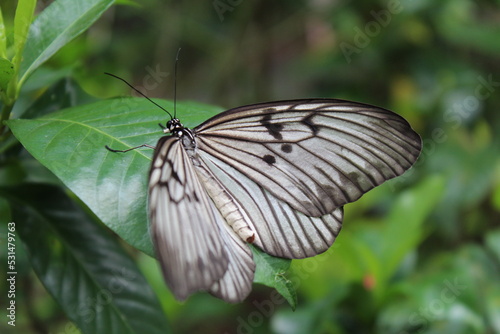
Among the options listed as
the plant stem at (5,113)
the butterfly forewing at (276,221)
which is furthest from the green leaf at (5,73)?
the butterfly forewing at (276,221)

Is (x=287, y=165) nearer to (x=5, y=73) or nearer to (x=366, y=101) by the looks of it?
(x=5, y=73)

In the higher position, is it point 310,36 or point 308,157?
point 310,36

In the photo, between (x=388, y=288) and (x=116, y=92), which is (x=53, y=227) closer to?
(x=388, y=288)

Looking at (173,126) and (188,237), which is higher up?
(173,126)

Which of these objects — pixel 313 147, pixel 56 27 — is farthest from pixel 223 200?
pixel 56 27

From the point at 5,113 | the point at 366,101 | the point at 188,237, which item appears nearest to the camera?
the point at 188,237

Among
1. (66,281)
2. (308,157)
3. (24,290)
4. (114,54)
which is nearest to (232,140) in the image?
(308,157)

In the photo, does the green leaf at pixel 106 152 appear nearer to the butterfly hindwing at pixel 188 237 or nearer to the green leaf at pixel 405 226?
the butterfly hindwing at pixel 188 237
